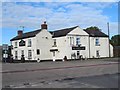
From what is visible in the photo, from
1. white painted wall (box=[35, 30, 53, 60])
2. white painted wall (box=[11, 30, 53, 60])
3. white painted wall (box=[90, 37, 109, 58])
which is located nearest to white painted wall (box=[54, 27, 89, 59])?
white painted wall (box=[90, 37, 109, 58])

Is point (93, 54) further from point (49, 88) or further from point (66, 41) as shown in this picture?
point (49, 88)

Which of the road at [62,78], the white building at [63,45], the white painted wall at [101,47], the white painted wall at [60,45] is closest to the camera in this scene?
the road at [62,78]

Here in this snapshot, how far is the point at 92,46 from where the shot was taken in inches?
2181

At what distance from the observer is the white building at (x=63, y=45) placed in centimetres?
5203

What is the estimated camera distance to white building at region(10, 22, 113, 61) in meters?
52.0

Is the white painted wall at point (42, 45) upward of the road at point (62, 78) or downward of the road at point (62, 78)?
upward

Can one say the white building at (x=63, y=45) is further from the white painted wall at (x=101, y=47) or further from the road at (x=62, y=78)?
the road at (x=62, y=78)

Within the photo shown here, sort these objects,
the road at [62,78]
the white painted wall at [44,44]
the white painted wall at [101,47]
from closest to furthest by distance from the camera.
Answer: the road at [62,78]
the white painted wall at [44,44]
the white painted wall at [101,47]

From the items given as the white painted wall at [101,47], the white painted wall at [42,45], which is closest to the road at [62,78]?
the white painted wall at [42,45]

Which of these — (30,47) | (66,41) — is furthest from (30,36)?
(66,41)

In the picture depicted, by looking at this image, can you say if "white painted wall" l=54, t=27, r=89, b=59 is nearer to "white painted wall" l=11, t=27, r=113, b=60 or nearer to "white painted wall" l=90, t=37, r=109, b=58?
"white painted wall" l=11, t=27, r=113, b=60

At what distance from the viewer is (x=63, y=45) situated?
52031 mm

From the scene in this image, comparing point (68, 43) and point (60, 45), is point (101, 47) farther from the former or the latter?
point (60, 45)

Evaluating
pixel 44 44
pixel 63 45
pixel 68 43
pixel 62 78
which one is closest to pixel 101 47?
pixel 68 43
